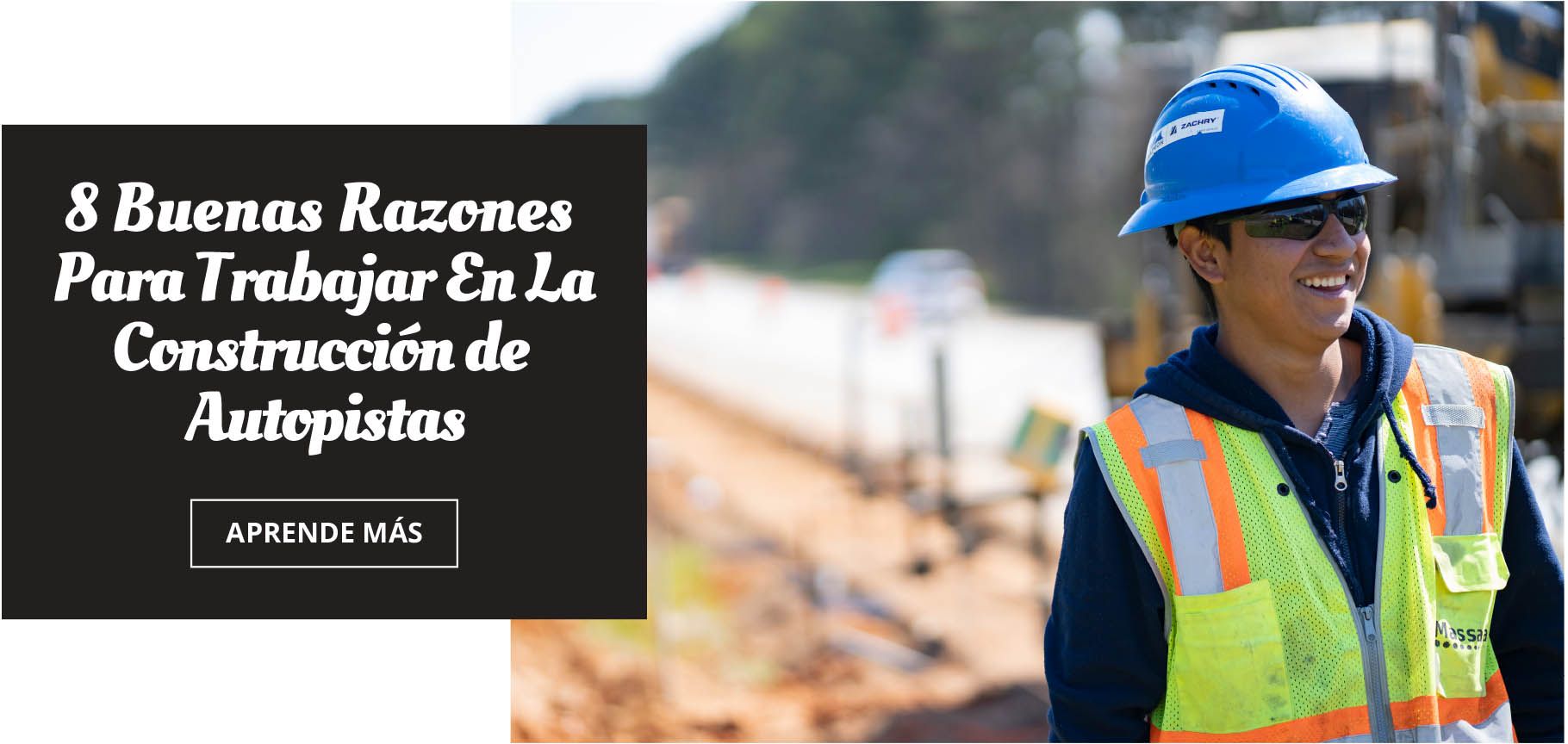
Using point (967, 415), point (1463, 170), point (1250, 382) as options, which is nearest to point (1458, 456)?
point (1250, 382)

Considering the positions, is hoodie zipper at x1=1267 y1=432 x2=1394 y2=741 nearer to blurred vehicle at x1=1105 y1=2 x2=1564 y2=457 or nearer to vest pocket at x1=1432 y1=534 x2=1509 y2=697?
vest pocket at x1=1432 y1=534 x2=1509 y2=697

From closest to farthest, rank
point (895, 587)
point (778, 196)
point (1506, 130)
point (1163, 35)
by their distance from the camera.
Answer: point (1506, 130) → point (895, 587) → point (1163, 35) → point (778, 196)

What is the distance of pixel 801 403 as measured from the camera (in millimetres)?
22625

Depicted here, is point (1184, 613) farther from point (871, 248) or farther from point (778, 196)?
point (778, 196)

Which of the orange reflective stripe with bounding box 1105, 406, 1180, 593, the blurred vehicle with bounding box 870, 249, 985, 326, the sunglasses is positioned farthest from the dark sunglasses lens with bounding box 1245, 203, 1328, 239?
the blurred vehicle with bounding box 870, 249, 985, 326

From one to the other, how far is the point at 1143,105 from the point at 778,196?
48253 mm

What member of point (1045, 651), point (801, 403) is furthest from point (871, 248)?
point (1045, 651)

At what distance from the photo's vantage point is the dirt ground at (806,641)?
7680mm

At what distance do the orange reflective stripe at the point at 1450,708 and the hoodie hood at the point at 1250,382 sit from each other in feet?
1.23

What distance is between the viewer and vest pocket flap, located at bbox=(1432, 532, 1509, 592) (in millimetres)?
1933

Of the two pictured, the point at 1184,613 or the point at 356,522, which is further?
the point at 356,522

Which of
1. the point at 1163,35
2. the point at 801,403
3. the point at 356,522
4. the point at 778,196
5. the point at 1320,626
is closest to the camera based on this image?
the point at 1320,626

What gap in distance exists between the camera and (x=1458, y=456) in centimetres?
197

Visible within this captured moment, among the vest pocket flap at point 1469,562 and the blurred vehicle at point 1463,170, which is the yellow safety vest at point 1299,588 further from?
the blurred vehicle at point 1463,170
